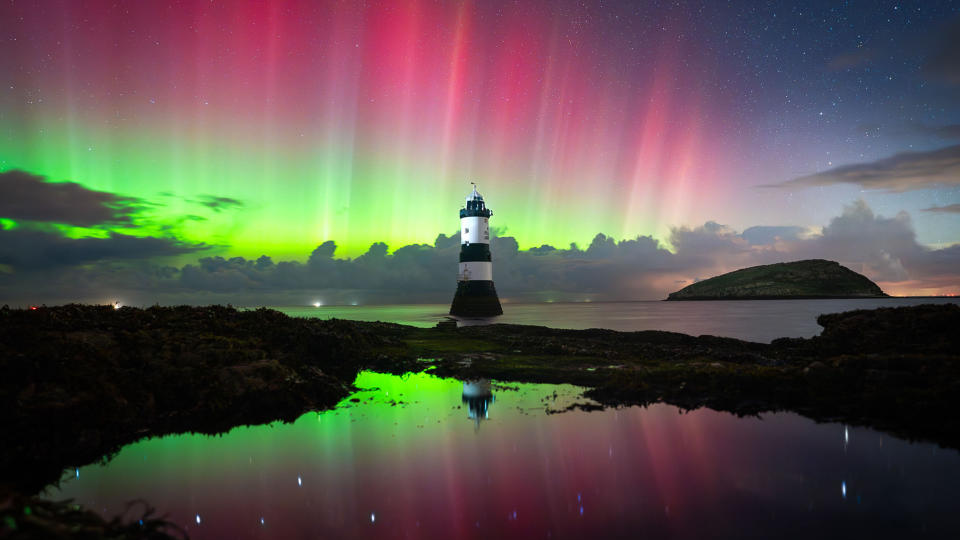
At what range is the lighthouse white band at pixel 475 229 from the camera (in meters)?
76.1

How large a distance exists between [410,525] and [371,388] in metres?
12.0

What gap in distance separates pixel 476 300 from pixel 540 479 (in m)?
65.6

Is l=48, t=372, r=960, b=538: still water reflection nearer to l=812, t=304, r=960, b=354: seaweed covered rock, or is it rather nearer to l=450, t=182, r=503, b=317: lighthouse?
l=812, t=304, r=960, b=354: seaweed covered rock

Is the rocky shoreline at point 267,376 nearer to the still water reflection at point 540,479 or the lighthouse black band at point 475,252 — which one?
the still water reflection at point 540,479

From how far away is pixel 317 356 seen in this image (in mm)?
22656

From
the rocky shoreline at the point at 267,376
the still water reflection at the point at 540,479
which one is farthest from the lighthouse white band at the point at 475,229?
the still water reflection at the point at 540,479

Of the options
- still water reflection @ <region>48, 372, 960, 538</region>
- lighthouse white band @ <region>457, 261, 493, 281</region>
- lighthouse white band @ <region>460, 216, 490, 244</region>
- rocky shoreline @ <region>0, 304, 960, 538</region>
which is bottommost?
still water reflection @ <region>48, 372, 960, 538</region>

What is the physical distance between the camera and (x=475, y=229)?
76.2 meters

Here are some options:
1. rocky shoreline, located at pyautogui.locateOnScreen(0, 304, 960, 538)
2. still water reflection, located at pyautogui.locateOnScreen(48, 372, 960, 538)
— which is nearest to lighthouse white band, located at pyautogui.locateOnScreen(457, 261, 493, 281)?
rocky shoreline, located at pyautogui.locateOnScreen(0, 304, 960, 538)

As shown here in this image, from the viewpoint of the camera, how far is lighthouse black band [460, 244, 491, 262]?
253 ft

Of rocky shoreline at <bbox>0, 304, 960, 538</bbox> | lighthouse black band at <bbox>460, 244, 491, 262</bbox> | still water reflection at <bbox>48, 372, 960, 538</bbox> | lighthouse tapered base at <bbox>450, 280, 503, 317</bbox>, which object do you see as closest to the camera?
still water reflection at <bbox>48, 372, 960, 538</bbox>

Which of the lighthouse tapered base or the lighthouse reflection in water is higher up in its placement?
the lighthouse tapered base

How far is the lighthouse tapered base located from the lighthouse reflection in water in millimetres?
53432

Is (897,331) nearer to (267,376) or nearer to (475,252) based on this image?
(267,376)
